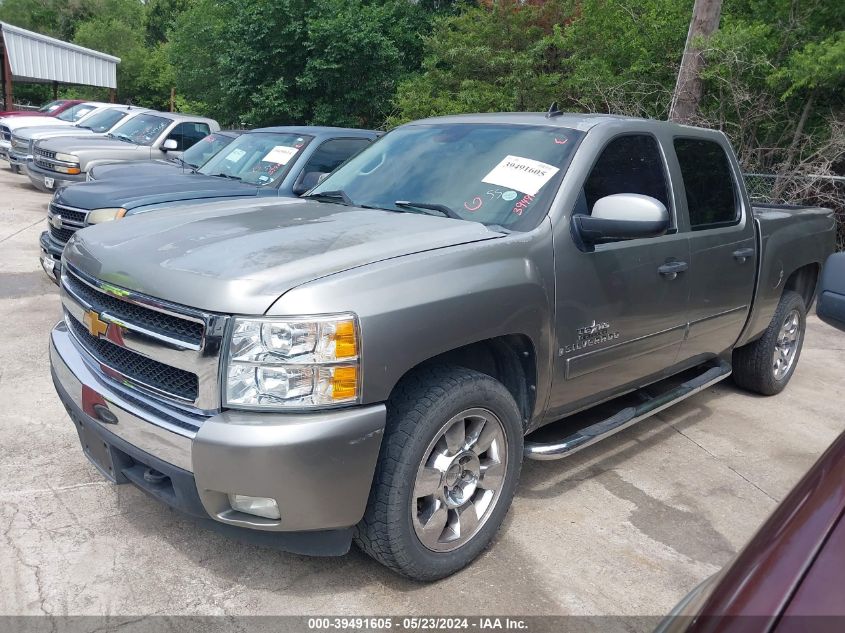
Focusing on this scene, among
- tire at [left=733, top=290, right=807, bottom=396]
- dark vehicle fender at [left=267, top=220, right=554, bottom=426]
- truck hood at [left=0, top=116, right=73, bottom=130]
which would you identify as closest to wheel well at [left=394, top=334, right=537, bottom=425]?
dark vehicle fender at [left=267, top=220, right=554, bottom=426]

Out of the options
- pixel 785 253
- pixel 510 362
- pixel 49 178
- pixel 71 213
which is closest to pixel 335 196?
pixel 510 362

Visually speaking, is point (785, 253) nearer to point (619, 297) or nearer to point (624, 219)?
point (619, 297)

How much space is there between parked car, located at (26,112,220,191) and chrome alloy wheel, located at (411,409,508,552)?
8356mm

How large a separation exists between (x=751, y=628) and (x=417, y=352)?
1603 millimetres

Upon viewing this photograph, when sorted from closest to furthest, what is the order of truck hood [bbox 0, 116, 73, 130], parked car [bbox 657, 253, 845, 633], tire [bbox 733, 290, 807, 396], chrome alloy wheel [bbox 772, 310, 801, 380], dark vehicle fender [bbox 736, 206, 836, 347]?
parked car [bbox 657, 253, 845, 633] < dark vehicle fender [bbox 736, 206, 836, 347] < tire [bbox 733, 290, 807, 396] < chrome alloy wheel [bbox 772, 310, 801, 380] < truck hood [bbox 0, 116, 73, 130]

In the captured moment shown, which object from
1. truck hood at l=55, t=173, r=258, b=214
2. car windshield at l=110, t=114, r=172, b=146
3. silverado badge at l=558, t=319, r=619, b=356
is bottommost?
car windshield at l=110, t=114, r=172, b=146

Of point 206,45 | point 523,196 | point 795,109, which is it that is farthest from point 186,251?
point 206,45

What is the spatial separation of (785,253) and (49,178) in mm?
10298

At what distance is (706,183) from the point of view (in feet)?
14.4

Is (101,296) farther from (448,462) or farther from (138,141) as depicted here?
(138,141)

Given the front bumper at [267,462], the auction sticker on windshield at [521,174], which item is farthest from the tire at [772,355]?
the front bumper at [267,462]

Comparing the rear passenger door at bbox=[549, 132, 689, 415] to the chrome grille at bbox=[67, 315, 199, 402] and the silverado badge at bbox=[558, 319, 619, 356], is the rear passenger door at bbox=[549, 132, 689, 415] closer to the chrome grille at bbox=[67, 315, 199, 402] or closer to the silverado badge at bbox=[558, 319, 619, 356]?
the silverado badge at bbox=[558, 319, 619, 356]

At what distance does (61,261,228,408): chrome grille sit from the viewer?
97.6 inches

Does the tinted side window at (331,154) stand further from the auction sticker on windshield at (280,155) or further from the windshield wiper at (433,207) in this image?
the windshield wiper at (433,207)
